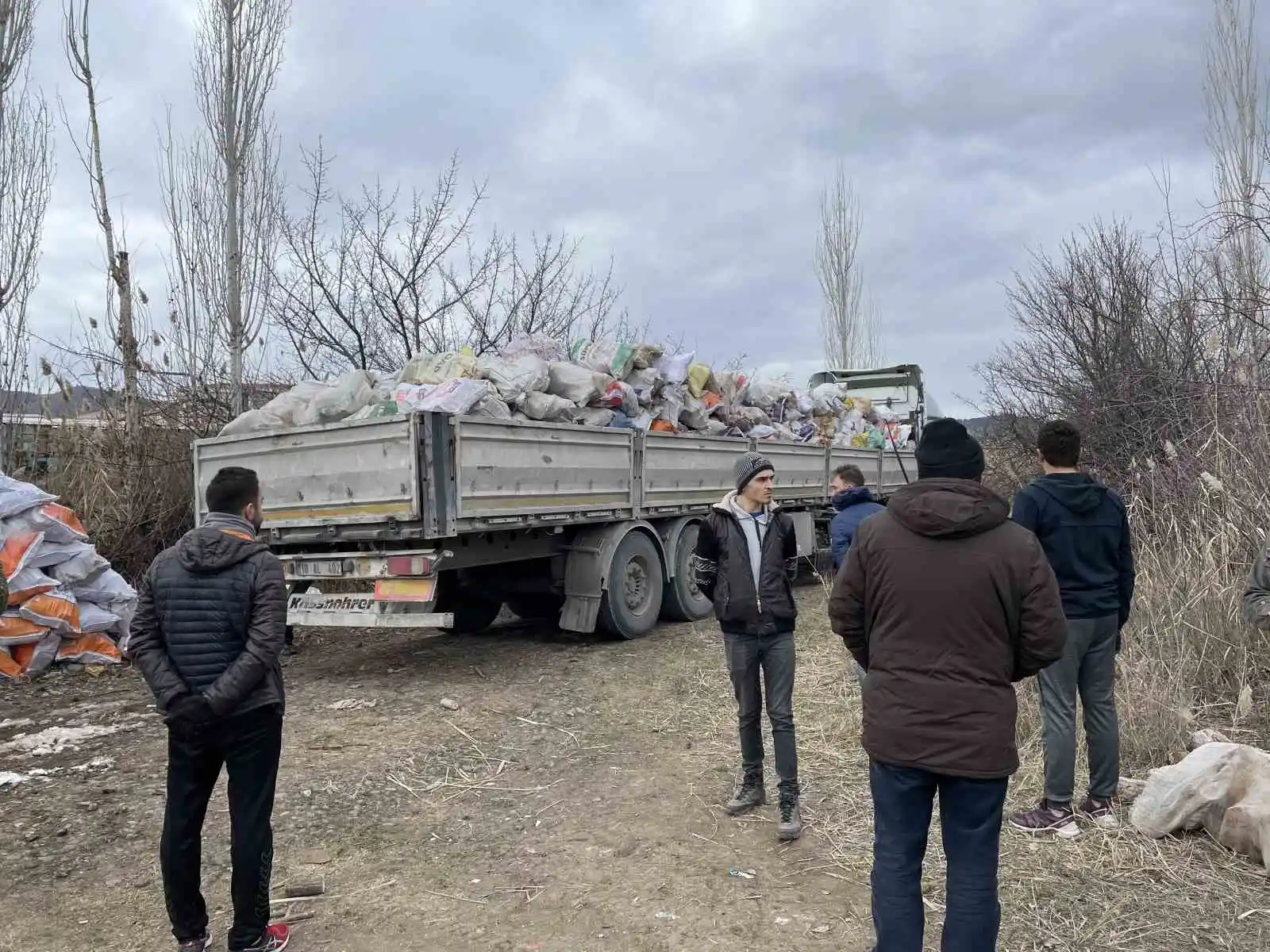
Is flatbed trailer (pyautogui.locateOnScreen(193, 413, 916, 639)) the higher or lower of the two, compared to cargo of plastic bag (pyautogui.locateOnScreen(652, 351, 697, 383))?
lower

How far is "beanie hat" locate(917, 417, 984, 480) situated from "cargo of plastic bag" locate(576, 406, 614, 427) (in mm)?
5291

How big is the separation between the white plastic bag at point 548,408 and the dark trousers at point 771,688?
Result: 11.8 feet

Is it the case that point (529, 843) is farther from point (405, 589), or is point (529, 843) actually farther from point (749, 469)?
point (405, 589)

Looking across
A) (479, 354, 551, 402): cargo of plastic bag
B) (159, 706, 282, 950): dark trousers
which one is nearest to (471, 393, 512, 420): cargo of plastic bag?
(479, 354, 551, 402): cargo of plastic bag

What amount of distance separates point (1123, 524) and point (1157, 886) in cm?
143

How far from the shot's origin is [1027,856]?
3691 millimetres

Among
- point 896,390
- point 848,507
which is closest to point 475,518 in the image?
point 848,507

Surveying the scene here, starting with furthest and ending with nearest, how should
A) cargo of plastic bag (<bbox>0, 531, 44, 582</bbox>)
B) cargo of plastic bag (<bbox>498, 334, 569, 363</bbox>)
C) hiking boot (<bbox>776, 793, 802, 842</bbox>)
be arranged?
cargo of plastic bag (<bbox>498, 334, 569, 363</bbox>)
cargo of plastic bag (<bbox>0, 531, 44, 582</bbox>)
hiking boot (<bbox>776, 793, 802, 842</bbox>)

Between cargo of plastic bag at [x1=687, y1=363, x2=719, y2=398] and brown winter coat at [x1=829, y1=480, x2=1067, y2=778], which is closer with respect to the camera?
brown winter coat at [x1=829, y1=480, x2=1067, y2=778]

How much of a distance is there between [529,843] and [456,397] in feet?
11.6

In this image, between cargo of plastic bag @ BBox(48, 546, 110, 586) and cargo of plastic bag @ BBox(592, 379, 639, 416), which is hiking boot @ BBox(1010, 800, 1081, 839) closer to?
cargo of plastic bag @ BBox(592, 379, 639, 416)

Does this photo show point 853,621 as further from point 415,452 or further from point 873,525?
point 415,452

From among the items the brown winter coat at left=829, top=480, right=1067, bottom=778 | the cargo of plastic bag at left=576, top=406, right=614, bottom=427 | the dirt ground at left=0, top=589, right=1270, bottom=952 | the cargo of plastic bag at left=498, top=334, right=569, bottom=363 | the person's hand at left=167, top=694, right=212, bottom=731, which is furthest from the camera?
the cargo of plastic bag at left=498, top=334, right=569, bottom=363

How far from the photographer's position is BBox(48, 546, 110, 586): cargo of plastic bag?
7.41m
